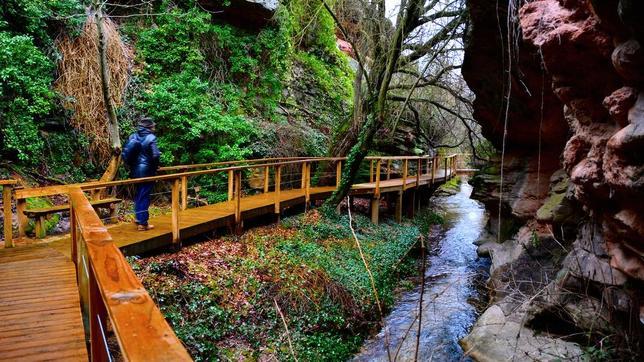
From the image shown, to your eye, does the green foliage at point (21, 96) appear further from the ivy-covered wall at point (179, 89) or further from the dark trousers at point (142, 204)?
the dark trousers at point (142, 204)

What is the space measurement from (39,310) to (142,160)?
3.73 m

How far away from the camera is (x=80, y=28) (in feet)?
37.0

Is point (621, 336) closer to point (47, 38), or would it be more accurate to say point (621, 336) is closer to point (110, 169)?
point (110, 169)

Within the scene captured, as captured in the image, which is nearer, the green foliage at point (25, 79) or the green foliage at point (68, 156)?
the green foliage at point (25, 79)

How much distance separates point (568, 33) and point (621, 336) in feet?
12.0

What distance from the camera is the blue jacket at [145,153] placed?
6930 millimetres

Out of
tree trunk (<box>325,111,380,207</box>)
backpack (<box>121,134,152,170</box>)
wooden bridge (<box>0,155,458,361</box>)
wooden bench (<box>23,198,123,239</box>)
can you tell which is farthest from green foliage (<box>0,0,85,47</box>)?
tree trunk (<box>325,111,380,207</box>)

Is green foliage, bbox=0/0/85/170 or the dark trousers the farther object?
green foliage, bbox=0/0/85/170

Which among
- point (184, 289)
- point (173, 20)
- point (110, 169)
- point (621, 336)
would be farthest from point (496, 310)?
point (173, 20)

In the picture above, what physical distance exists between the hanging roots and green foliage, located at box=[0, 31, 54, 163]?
105 cm

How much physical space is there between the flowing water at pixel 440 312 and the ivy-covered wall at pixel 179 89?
5.89m

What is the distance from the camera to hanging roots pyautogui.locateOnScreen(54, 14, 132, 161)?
421 inches

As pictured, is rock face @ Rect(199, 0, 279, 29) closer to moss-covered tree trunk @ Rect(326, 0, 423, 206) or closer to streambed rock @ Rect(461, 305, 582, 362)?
moss-covered tree trunk @ Rect(326, 0, 423, 206)

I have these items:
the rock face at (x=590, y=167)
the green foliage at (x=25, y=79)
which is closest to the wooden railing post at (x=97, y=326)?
the rock face at (x=590, y=167)
